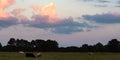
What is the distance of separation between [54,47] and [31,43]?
10.3 meters

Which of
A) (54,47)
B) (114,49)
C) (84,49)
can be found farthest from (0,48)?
(114,49)

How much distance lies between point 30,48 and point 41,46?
162 inches

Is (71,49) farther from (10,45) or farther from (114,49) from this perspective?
(10,45)

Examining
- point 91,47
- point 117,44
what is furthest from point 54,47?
point 117,44

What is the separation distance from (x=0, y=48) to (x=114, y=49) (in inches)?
1358

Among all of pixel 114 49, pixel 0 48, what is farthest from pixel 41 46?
pixel 114 49

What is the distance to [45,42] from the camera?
114625mm

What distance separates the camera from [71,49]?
110 meters

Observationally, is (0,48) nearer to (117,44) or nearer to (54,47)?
(54,47)

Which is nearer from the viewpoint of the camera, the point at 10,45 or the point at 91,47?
the point at 91,47

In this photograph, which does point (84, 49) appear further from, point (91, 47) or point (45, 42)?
point (45, 42)

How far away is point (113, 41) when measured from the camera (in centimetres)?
11300

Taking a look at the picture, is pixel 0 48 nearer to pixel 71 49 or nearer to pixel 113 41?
pixel 71 49

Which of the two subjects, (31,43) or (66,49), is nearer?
(66,49)
